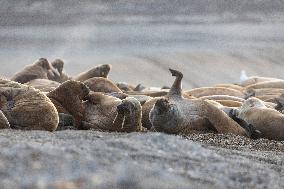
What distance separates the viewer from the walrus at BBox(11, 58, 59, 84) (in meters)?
7.33

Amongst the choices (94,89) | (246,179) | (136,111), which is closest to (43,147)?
(246,179)

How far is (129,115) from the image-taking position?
Answer: 163 inches

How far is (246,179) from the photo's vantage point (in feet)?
6.81

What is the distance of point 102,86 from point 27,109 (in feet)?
6.12

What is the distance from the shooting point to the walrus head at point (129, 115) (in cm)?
413

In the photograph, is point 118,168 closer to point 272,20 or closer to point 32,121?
point 32,121

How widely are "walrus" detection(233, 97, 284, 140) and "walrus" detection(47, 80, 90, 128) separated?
47.4 inches

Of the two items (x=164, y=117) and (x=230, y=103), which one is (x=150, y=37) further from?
(x=164, y=117)

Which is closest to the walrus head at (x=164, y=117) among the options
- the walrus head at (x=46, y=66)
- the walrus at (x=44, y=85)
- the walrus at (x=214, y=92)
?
the walrus at (x=44, y=85)

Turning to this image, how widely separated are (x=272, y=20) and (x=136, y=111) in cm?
835

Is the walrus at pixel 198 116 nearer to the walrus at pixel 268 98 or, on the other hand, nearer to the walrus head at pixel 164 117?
the walrus head at pixel 164 117

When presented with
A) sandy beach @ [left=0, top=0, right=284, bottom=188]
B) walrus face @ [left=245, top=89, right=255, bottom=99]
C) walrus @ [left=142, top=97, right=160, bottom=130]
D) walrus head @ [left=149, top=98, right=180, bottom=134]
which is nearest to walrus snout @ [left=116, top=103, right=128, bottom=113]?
walrus head @ [left=149, top=98, right=180, bottom=134]

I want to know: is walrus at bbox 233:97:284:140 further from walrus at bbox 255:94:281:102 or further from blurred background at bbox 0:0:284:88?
blurred background at bbox 0:0:284:88

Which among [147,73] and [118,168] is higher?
[118,168]
